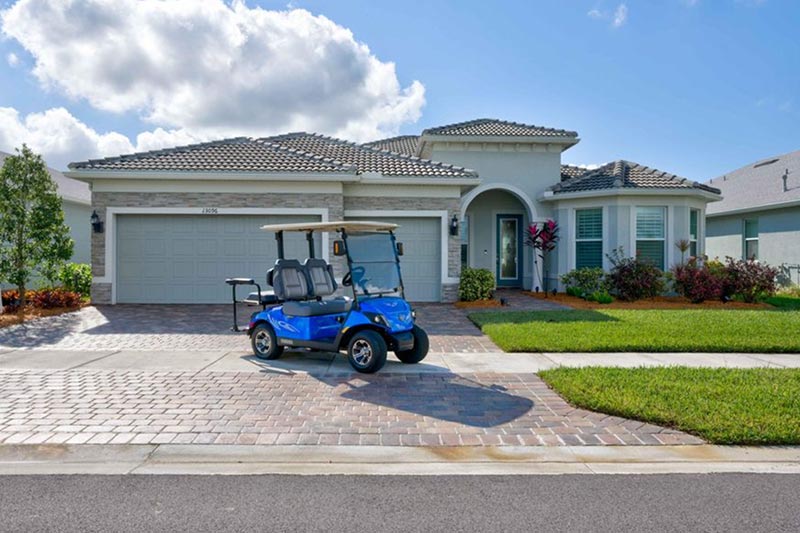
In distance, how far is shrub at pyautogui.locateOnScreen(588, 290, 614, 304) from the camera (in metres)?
15.7

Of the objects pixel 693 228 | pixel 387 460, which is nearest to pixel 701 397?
pixel 387 460

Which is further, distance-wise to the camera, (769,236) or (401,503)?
(769,236)

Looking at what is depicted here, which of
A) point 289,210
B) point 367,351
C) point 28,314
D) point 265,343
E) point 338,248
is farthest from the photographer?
point 289,210

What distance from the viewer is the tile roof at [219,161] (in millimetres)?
14742

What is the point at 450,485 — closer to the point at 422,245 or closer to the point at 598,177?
the point at 422,245

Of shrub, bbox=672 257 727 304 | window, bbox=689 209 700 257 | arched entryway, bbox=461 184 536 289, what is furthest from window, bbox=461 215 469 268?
window, bbox=689 209 700 257

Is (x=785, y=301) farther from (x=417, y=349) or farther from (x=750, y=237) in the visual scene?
(x=417, y=349)

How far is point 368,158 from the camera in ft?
57.0

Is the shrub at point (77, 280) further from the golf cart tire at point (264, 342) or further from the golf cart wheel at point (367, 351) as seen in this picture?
the golf cart wheel at point (367, 351)

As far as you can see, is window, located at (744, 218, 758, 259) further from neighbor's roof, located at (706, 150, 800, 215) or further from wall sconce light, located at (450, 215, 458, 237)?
wall sconce light, located at (450, 215, 458, 237)

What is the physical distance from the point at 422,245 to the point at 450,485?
1192 cm

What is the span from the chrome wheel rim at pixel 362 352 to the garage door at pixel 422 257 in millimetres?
8261

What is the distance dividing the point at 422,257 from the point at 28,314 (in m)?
10.0

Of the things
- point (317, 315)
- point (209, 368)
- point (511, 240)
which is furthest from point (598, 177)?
point (209, 368)
